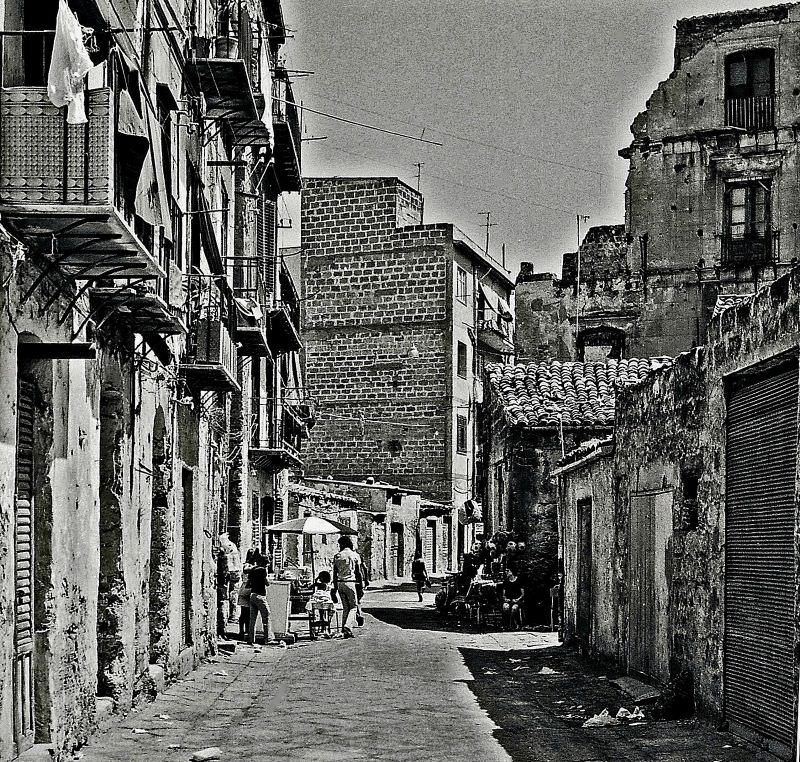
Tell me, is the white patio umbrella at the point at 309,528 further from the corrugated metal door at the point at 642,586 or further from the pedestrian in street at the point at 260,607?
the corrugated metal door at the point at 642,586

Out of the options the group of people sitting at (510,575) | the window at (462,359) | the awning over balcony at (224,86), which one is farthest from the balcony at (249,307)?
the window at (462,359)

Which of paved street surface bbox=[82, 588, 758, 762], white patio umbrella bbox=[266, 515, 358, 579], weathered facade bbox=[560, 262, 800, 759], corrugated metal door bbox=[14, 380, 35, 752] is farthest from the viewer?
white patio umbrella bbox=[266, 515, 358, 579]

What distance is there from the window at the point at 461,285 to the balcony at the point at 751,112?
615 inches

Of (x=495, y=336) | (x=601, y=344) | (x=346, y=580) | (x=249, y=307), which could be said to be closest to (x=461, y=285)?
(x=495, y=336)

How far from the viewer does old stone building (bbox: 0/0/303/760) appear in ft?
28.3

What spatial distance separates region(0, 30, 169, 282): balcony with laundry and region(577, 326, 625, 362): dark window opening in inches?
1020

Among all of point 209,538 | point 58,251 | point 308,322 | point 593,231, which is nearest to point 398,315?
point 308,322

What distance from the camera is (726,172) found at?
108 feet

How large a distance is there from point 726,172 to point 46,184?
88.3ft

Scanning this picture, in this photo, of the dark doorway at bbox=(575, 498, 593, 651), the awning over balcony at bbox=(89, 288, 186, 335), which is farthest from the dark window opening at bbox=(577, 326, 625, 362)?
the awning over balcony at bbox=(89, 288, 186, 335)

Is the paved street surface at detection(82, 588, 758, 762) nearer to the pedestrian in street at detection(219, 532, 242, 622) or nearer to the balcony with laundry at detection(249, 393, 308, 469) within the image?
the pedestrian in street at detection(219, 532, 242, 622)

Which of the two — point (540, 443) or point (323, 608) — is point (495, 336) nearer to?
point (540, 443)

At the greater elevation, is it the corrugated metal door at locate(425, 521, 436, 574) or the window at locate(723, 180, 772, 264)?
the window at locate(723, 180, 772, 264)

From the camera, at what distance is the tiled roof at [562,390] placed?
81.0 feet
